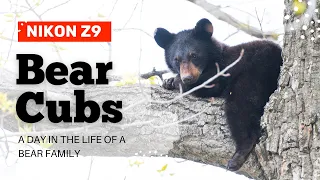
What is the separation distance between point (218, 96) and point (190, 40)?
88 centimetres

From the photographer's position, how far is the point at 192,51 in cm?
468

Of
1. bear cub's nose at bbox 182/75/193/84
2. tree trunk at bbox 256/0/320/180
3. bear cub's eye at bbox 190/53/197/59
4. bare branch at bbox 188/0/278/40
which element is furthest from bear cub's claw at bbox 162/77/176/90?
tree trunk at bbox 256/0/320/180

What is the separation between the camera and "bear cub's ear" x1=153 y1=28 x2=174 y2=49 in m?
4.91

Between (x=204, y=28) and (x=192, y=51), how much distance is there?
0.25 meters

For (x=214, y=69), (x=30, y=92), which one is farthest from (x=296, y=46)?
(x=30, y=92)

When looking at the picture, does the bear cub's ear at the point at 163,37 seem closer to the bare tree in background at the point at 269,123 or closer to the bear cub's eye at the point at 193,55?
the bear cub's eye at the point at 193,55

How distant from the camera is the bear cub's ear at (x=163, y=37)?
193 inches

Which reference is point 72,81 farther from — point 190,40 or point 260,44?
point 260,44

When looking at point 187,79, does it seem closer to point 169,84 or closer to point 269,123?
point 169,84

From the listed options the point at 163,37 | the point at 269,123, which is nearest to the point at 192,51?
the point at 163,37

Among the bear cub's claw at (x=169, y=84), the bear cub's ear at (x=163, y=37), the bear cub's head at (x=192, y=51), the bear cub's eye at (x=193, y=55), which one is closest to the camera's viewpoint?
the bear cub's claw at (x=169, y=84)

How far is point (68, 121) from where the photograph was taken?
153 inches

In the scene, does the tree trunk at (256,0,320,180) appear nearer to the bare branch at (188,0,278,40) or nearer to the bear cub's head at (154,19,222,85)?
the bare branch at (188,0,278,40)

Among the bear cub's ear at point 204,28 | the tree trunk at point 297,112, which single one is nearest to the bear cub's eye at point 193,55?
the bear cub's ear at point 204,28
